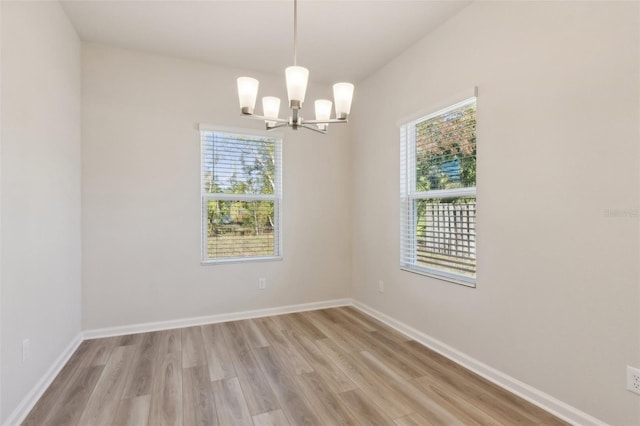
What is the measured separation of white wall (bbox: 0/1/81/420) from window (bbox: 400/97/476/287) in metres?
2.92

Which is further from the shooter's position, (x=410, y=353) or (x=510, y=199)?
(x=410, y=353)

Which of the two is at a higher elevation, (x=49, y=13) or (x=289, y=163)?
(x=49, y=13)

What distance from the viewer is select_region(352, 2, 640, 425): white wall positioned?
1.64 metres

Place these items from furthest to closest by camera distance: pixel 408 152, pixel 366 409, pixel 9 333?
pixel 408 152
pixel 366 409
pixel 9 333

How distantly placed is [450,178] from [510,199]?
2.00ft

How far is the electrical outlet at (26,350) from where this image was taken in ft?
6.33

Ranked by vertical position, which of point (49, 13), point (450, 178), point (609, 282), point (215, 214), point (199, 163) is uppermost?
point (49, 13)

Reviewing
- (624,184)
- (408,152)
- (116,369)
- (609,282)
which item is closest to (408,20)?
(408,152)

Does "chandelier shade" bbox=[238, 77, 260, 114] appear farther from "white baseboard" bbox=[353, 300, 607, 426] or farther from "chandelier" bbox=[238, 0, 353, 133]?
"white baseboard" bbox=[353, 300, 607, 426]

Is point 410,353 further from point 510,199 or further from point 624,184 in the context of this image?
point 624,184

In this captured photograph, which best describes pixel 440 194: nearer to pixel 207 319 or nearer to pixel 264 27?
pixel 264 27

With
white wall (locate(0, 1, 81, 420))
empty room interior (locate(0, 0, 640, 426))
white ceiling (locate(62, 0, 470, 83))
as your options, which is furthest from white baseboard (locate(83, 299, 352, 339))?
white ceiling (locate(62, 0, 470, 83))

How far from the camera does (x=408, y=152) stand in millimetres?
3188

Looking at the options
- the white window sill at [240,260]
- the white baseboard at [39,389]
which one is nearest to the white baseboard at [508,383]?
the white window sill at [240,260]
